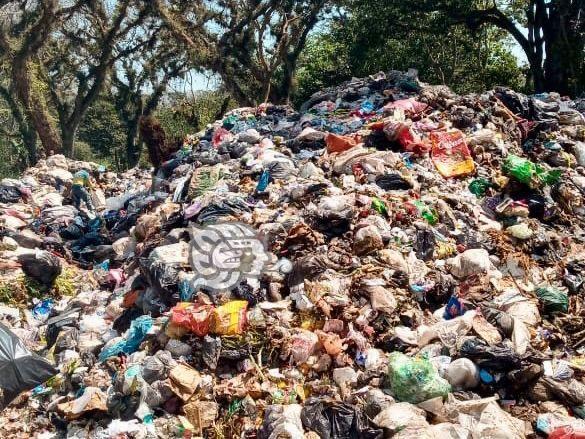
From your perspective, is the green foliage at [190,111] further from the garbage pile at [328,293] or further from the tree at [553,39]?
the garbage pile at [328,293]

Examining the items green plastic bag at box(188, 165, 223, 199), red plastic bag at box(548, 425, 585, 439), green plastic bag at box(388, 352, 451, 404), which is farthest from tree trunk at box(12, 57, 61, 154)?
red plastic bag at box(548, 425, 585, 439)

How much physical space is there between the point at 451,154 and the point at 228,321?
3599 mm

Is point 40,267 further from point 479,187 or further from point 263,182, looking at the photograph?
point 479,187

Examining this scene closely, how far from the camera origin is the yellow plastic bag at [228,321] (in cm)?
400

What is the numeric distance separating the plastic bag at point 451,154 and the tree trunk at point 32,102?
412 inches

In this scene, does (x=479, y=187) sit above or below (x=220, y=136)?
below

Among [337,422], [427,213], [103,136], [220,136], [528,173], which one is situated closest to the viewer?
[337,422]

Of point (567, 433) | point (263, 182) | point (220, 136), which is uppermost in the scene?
point (220, 136)

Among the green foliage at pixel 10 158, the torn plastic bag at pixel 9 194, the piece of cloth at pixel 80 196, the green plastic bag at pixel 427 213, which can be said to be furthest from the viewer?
the green foliage at pixel 10 158

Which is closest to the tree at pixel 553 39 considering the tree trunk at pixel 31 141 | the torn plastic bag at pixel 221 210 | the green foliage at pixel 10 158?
the torn plastic bag at pixel 221 210

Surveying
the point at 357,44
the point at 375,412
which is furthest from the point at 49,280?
the point at 357,44

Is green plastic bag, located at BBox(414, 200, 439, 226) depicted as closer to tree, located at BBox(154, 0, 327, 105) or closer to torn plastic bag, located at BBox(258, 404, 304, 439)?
torn plastic bag, located at BBox(258, 404, 304, 439)
